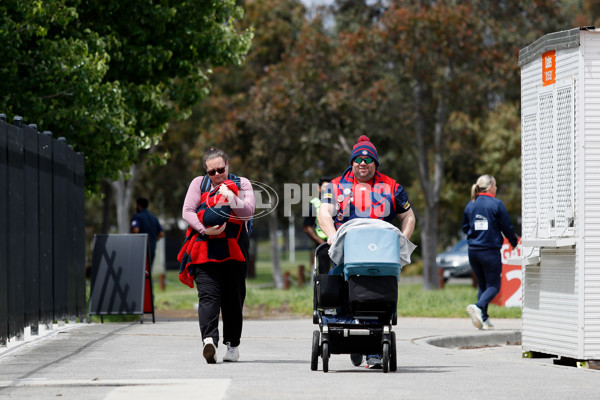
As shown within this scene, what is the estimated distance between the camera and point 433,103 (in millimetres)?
32844

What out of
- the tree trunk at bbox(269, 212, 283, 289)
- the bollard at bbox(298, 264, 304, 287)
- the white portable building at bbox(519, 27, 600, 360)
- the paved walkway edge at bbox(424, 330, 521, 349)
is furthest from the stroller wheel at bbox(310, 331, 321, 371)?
the tree trunk at bbox(269, 212, 283, 289)

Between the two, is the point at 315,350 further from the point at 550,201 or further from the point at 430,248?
the point at 430,248

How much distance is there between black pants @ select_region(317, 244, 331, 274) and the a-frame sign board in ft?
18.8

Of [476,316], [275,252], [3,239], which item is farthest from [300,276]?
[3,239]

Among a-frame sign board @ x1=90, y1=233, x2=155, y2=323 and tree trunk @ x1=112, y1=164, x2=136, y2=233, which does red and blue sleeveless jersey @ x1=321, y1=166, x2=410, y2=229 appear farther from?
Result: tree trunk @ x1=112, y1=164, x2=136, y2=233

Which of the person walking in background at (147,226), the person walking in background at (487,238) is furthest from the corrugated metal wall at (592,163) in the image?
the person walking in background at (147,226)

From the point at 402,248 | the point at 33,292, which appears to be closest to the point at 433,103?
the point at 33,292

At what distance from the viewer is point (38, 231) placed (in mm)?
13141

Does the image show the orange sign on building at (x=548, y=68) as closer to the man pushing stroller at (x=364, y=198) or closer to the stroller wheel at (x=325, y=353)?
the man pushing stroller at (x=364, y=198)

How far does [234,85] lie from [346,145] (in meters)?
8.62

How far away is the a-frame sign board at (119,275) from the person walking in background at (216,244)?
5.39m

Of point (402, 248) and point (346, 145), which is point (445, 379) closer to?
point (402, 248)

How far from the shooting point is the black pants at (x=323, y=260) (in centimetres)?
1019

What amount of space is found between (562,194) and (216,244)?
326 cm
